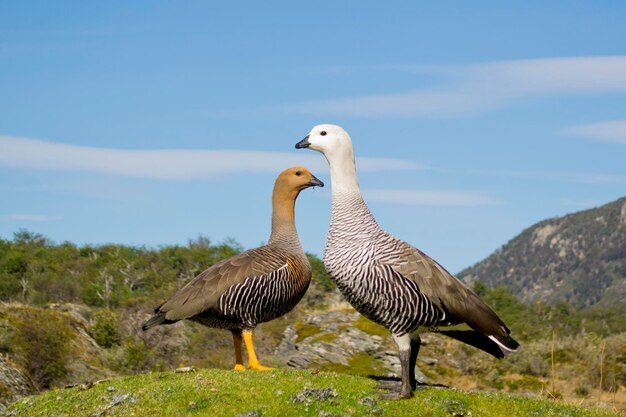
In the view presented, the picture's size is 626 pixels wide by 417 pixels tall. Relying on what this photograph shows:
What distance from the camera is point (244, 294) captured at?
15719 millimetres

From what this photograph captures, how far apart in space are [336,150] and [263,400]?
408 cm

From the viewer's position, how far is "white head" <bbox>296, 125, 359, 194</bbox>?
1375 cm

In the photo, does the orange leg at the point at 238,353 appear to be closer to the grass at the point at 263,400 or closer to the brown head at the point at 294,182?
the grass at the point at 263,400

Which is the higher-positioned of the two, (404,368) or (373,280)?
(373,280)

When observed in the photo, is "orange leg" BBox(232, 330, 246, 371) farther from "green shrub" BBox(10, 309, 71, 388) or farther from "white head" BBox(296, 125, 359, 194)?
"green shrub" BBox(10, 309, 71, 388)

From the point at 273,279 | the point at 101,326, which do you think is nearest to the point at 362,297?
the point at 273,279

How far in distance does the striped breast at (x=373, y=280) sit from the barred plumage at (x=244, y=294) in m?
2.50

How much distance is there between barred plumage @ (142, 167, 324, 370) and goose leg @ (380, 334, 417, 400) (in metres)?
3.11

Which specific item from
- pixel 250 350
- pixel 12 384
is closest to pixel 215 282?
pixel 250 350

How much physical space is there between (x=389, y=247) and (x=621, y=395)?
1999 cm

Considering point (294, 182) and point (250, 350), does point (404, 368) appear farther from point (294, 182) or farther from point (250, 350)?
point (294, 182)

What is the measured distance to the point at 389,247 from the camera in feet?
44.4

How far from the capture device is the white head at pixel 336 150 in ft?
45.1

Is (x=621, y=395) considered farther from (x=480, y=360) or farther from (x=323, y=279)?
(x=323, y=279)
